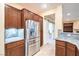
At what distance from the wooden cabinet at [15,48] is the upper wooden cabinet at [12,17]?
59 centimetres

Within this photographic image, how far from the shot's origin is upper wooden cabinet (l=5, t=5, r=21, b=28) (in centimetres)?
300

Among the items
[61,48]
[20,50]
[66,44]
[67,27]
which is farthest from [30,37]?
[67,27]

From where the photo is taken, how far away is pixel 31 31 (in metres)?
3.73

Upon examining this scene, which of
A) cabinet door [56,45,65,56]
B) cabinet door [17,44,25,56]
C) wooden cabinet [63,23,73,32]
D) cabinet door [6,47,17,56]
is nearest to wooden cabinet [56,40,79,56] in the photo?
cabinet door [56,45,65,56]

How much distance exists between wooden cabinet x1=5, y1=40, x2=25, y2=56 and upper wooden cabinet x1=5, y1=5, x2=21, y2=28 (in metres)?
0.59

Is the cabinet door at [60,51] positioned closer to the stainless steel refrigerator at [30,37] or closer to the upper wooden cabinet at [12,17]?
the stainless steel refrigerator at [30,37]

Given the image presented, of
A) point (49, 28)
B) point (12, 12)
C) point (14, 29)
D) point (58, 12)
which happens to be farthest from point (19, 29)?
point (49, 28)

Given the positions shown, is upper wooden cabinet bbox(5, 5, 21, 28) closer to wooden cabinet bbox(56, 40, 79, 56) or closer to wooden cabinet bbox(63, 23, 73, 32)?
wooden cabinet bbox(56, 40, 79, 56)

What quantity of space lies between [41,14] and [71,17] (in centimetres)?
225

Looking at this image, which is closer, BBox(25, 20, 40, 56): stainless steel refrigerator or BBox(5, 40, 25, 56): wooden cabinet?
BBox(5, 40, 25, 56): wooden cabinet

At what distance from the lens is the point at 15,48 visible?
9.96 feet

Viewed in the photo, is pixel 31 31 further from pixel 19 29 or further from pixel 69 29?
→ pixel 69 29

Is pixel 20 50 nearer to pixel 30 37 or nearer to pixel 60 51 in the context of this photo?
pixel 30 37

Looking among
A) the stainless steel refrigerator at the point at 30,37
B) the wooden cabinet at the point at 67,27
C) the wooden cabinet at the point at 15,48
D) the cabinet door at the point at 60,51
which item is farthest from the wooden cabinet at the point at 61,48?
the wooden cabinet at the point at 15,48
